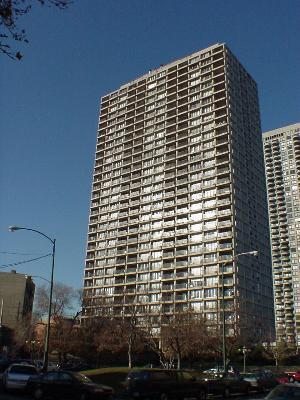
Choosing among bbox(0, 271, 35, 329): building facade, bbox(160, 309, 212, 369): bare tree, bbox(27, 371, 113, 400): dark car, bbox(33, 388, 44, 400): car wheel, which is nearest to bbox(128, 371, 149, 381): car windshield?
bbox(27, 371, 113, 400): dark car

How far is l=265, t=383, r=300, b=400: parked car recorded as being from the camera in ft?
37.2

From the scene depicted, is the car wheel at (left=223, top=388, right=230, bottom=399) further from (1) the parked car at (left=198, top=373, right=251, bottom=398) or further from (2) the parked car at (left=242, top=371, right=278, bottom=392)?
(2) the parked car at (left=242, top=371, right=278, bottom=392)

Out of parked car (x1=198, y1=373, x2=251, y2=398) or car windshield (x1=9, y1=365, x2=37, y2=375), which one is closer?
car windshield (x1=9, y1=365, x2=37, y2=375)

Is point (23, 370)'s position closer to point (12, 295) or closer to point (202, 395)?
point (202, 395)

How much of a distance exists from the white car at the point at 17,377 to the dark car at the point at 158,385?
16.7 feet

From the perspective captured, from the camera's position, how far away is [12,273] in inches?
4513

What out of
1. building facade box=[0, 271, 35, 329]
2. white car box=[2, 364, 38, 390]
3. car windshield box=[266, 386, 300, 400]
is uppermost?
building facade box=[0, 271, 35, 329]

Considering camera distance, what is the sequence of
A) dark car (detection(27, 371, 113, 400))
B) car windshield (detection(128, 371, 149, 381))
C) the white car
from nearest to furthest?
dark car (detection(27, 371, 113, 400)) < car windshield (detection(128, 371, 149, 381)) < the white car

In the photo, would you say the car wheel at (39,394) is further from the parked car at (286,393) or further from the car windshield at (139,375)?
the parked car at (286,393)

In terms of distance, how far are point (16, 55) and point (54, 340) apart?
6211 centimetres

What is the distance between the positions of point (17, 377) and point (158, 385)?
7372 mm

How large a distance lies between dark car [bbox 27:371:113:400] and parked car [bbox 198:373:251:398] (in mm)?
8427

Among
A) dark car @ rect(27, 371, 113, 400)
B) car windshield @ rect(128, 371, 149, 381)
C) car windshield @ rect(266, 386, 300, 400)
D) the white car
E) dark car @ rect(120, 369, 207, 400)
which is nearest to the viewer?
car windshield @ rect(266, 386, 300, 400)

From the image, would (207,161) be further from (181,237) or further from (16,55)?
(16,55)
